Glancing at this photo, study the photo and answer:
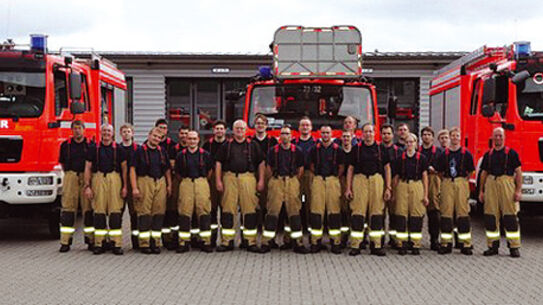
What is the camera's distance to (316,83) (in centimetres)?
1145

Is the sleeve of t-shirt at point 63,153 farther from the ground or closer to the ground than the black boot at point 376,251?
farther from the ground

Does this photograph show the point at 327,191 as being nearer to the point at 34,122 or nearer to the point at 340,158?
the point at 340,158

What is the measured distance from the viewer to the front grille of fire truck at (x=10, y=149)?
32.7 feet

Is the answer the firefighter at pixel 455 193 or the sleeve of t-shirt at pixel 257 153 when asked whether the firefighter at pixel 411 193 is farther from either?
the sleeve of t-shirt at pixel 257 153

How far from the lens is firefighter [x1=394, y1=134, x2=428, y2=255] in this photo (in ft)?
30.8

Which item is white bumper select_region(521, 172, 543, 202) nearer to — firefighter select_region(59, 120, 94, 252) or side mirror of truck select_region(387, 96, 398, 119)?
side mirror of truck select_region(387, 96, 398, 119)

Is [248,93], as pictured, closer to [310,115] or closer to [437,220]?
[310,115]

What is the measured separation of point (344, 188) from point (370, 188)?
0.55 m

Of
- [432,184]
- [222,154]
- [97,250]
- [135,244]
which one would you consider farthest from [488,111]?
[97,250]

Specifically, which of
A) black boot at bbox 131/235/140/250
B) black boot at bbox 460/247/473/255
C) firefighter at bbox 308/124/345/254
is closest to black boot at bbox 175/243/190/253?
black boot at bbox 131/235/140/250

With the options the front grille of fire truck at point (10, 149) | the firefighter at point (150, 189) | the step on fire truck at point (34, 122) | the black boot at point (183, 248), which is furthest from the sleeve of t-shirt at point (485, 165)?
the front grille of fire truck at point (10, 149)

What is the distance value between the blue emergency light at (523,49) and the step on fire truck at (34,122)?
260 inches

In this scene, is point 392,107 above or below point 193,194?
above

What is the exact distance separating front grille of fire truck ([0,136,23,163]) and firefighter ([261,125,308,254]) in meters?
3.53
